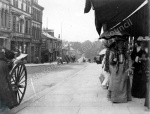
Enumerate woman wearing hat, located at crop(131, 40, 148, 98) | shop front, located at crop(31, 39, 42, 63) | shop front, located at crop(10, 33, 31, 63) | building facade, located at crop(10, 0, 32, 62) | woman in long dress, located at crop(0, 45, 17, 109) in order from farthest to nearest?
1. shop front, located at crop(31, 39, 42, 63)
2. building facade, located at crop(10, 0, 32, 62)
3. shop front, located at crop(10, 33, 31, 63)
4. woman wearing hat, located at crop(131, 40, 148, 98)
5. woman in long dress, located at crop(0, 45, 17, 109)

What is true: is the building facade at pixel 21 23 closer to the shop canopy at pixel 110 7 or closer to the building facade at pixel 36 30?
the building facade at pixel 36 30

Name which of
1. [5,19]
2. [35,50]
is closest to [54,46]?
[35,50]

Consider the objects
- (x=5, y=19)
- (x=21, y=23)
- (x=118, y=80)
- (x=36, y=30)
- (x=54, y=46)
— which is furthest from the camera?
(x=54, y=46)

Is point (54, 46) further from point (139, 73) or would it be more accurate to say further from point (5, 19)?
point (139, 73)

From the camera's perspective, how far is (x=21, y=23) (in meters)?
36.0

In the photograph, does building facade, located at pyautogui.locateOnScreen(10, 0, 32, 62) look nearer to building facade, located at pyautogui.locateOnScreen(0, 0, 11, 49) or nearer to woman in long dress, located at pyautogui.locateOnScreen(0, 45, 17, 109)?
Result: building facade, located at pyautogui.locateOnScreen(0, 0, 11, 49)

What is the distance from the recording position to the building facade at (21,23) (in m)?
32.3

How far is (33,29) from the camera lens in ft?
136

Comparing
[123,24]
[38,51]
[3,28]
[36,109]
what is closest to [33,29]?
[38,51]

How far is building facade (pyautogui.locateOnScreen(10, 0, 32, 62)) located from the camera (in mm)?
32344

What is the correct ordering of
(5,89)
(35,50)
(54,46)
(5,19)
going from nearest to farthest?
(5,89) → (5,19) → (35,50) → (54,46)

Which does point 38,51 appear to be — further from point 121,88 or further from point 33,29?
point 121,88

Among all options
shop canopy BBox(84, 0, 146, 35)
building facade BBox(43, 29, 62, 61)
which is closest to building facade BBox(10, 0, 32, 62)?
building facade BBox(43, 29, 62, 61)

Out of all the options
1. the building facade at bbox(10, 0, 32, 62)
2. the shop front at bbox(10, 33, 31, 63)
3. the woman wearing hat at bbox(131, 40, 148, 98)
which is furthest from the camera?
the building facade at bbox(10, 0, 32, 62)
